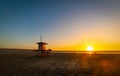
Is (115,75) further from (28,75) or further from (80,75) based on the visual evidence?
(28,75)

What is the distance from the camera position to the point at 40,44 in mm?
55281

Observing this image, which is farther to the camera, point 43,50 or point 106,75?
point 43,50

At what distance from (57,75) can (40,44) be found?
38.0 metres

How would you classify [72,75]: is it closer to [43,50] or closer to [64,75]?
[64,75]

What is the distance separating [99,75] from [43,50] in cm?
3798

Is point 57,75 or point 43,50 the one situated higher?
point 43,50

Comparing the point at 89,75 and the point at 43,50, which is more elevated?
the point at 43,50

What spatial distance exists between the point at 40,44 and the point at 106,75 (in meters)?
38.5

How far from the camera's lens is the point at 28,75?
17.4m

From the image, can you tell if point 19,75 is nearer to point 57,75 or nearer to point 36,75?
point 36,75

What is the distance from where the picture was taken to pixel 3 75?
17094 mm

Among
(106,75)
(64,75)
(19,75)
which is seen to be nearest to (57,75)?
(64,75)

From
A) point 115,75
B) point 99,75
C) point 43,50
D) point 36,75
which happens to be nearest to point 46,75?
point 36,75

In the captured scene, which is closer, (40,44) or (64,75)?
(64,75)
